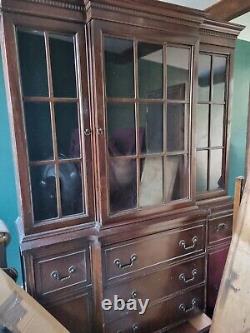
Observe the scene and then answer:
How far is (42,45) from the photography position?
1.05 meters

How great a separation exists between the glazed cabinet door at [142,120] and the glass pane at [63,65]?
0.37 ft

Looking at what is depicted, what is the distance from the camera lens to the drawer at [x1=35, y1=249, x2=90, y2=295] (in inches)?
44.4

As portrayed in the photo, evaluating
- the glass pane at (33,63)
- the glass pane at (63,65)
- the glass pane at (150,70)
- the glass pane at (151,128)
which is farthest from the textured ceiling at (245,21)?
the glass pane at (33,63)

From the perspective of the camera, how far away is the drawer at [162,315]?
1331mm

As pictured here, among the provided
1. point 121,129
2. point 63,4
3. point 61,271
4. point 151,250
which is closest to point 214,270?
point 151,250

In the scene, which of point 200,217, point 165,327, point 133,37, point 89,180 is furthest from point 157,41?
point 165,327

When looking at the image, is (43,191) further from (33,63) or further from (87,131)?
(33,63)

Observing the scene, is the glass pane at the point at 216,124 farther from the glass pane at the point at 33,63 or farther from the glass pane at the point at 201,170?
the glass pane at the point at 33,63

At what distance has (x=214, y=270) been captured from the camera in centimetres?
163

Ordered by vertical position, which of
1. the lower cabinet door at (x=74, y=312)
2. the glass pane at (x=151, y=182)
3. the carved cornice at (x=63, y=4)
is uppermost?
the carved cornice at (x=63, y=4)

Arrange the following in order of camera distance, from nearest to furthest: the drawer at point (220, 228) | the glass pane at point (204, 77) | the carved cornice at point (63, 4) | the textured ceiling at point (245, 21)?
the carved cornice at point (63, 4) < the glass pane at point (204, 77) < the drawer at point (220, 228) < the textured ceiling at point (245, 21)

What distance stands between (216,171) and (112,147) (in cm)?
77

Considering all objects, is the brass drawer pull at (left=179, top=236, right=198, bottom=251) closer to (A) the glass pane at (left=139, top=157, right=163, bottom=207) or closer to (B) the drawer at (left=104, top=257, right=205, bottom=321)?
(B) the drawer at (left=104, top=257, right=205, bottom=321)

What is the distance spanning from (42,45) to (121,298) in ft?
4.16
